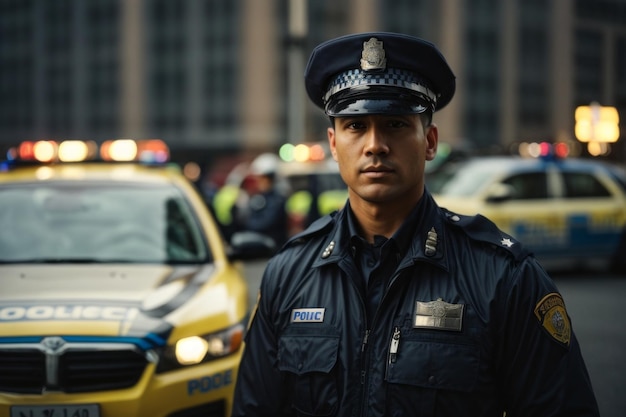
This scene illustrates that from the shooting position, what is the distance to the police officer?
191 cm

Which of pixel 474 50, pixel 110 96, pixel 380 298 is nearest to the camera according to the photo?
pixel 380 298

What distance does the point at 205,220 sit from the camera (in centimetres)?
496

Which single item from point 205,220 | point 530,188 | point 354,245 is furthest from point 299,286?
point 530,188

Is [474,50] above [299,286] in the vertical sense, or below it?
above

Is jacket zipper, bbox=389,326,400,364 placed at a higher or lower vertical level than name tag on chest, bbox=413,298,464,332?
lower

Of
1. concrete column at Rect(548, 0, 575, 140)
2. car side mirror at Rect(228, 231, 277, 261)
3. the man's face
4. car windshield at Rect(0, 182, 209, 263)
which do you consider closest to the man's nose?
the man's face

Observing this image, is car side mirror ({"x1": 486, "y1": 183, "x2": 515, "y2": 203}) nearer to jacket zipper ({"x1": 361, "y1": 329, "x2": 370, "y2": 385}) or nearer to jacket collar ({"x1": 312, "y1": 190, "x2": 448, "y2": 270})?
jacket collar ({"x1": 312, "y1": 190, "x2": 448, "y2": 270})

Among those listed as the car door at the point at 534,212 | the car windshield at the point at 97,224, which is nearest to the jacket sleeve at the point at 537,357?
the car windshield at the point at 97,224

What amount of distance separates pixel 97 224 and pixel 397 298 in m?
3.14

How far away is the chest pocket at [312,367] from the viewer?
203cm

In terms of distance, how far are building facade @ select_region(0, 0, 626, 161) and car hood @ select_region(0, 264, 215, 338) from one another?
44.7 m

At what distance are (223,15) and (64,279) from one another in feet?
161

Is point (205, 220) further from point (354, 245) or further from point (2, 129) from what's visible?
point (2, 129)

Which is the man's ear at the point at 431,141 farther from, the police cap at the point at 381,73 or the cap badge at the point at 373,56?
the cap badge at the point at 373,56
